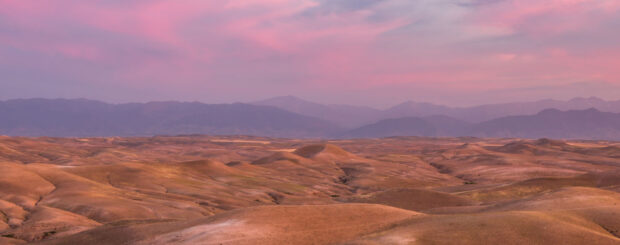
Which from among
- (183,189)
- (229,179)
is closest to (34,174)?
(183,189)

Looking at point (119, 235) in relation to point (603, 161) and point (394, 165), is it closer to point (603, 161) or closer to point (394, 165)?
point (394, 165)

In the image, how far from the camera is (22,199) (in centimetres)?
7962

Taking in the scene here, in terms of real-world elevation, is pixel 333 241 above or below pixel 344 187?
above

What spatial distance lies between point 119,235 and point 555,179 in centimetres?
8546

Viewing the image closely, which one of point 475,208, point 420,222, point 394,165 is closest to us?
point 420,222

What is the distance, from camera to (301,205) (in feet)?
173

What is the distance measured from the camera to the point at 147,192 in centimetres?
9719

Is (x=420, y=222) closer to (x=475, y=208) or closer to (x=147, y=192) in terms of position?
(x=475, y=208)

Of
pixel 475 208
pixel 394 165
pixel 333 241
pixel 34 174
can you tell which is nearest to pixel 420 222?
pixel 333 241

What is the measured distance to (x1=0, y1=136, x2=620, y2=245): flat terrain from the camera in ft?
123

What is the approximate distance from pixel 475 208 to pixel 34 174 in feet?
286

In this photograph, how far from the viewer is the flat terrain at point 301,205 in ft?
123

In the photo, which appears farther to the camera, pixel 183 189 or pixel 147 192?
pixel 183 189

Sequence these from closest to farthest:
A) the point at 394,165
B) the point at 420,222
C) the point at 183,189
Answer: the point at 420,222 < the point at 183,189 < the point at 394,165
